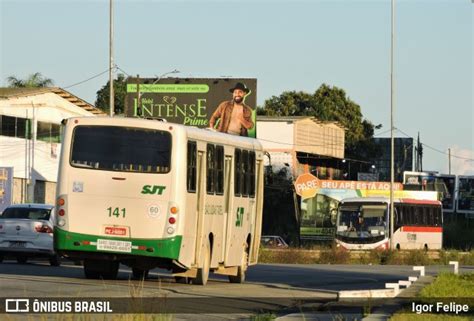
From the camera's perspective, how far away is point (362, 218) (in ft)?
214

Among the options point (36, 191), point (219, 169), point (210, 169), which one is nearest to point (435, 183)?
point (36, 191)

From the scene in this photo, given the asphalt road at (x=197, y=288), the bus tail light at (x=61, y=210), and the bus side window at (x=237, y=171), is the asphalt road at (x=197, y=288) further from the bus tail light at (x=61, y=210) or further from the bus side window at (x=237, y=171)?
the bus side window at (x=237, y=171)

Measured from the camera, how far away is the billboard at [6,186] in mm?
61812

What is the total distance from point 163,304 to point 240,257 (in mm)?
9141

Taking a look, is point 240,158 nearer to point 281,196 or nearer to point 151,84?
point 151,84

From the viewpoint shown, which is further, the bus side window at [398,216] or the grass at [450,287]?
the bus side window at [398,216]

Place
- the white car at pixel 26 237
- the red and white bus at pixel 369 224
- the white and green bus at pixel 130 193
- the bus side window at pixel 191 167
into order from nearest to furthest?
the white and green bus at pixel 130 193, the bus side window at pixel 191 167, the white car at pixel 26 237, the red and white bus at pixel 369 224

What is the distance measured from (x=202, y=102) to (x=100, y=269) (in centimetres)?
5525

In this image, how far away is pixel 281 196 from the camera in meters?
101

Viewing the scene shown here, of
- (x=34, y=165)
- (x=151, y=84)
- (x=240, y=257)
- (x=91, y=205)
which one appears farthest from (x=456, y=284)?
(x=151, y=84)

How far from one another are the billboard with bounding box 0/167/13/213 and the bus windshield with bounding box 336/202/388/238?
16.0m

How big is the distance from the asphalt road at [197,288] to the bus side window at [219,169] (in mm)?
2033

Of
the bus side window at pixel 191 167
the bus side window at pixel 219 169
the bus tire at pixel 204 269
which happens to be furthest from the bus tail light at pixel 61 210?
the bus side window at pixel 219 169

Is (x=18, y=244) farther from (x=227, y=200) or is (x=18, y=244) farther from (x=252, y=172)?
(x=227, y=200)
